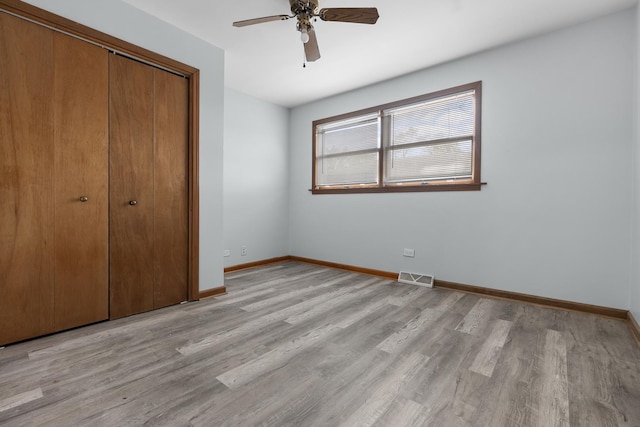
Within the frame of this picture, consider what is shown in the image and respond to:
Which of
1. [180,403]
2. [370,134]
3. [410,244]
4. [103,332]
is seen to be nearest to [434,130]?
[370,134]

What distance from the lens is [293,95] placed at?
438 centimetres

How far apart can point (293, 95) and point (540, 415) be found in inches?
173

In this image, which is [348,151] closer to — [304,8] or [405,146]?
[405,146]

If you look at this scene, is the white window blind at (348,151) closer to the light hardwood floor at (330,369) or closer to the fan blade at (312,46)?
the fan blade at (312,46)

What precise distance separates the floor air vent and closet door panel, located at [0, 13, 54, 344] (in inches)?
134

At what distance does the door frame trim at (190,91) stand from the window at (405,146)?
2.15 metres

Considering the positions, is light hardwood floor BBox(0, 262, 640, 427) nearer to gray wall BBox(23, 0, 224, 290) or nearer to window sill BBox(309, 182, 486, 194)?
gray wall BBox(23, 0, 224, 290)

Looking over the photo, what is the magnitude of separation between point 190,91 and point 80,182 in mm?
1294

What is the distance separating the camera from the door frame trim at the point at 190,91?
2129mm

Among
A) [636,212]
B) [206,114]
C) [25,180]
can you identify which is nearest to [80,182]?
[25,180]

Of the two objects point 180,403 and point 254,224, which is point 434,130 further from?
point 180,403

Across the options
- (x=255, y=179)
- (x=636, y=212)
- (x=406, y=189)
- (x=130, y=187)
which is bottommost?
(x=636, y=212)

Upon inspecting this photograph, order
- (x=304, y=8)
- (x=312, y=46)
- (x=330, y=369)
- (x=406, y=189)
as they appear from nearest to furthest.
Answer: (x=330, y=369)
(x=304, y=8)
(x=312, y=46)
(x=406, y=189)

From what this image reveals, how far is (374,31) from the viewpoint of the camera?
105 inches
